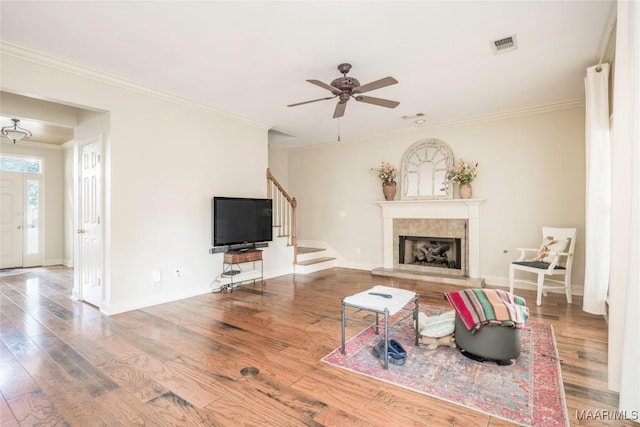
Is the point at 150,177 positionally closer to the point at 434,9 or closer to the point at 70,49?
the point at 70,49

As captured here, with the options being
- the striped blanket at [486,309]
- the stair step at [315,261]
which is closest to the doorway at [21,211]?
the stair step at [315,261]

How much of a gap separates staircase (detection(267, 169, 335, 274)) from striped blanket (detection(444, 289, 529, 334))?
4025 millimetres

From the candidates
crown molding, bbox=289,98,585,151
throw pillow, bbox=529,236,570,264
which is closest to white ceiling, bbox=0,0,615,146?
crown molding, bbox=289,98,585,151

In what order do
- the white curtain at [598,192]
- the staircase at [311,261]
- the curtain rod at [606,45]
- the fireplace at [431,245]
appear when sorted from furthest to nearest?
the staircase at [311,261] < the fireplace at [431,245] < the white curtain at [598,192] < the curtain rod at [606,45]

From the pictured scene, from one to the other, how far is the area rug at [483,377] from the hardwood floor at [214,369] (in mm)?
84

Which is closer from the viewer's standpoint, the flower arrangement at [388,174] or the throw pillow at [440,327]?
the throw pillow at [440,327]

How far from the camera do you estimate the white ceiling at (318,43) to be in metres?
2.54

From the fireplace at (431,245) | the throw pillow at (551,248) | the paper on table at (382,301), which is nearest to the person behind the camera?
the paper on table at (382,301)

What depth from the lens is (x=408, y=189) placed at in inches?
242

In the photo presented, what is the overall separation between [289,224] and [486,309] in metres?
4.57

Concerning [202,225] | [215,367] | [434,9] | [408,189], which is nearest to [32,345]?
[215,367]

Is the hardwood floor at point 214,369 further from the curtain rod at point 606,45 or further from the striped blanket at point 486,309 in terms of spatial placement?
the curtain rod at point 606,45

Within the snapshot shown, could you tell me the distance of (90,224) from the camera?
4.29 m

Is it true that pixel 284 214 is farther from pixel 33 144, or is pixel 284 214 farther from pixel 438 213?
pixel 33 144
